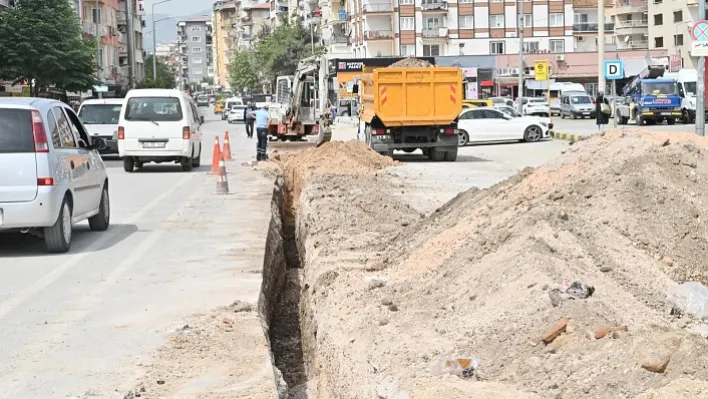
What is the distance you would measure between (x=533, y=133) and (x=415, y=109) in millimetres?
10327

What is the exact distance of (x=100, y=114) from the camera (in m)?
30.2

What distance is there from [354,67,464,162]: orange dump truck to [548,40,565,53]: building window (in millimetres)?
67512

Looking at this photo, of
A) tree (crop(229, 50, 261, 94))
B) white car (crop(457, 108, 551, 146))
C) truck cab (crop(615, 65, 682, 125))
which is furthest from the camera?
tree (crop(229, 50, 261, 94))

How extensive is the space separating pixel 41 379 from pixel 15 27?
37.0 metres

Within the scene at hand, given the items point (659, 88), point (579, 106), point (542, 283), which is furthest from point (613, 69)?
point (579, 106)

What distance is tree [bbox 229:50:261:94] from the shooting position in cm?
13525

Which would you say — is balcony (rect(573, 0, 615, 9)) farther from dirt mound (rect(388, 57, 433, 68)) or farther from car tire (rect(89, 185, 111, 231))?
car tire (rect(89, 185, 111, 231))

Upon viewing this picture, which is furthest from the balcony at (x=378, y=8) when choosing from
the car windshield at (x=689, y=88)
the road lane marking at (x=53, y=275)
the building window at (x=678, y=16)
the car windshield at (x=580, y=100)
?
the road lane marking at (x=53, y=275)

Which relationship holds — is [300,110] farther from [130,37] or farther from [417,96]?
[130,37]

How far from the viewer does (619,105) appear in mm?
51438

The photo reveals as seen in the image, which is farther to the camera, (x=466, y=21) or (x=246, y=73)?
(x=246, y=73)

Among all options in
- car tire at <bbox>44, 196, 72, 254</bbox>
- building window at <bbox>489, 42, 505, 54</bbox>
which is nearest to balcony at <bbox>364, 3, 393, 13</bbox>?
building window at <bbox>489, 42, 505, 54</bbox>

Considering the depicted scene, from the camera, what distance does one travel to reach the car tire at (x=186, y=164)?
25.7 meters

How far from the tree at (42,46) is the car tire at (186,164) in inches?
692
